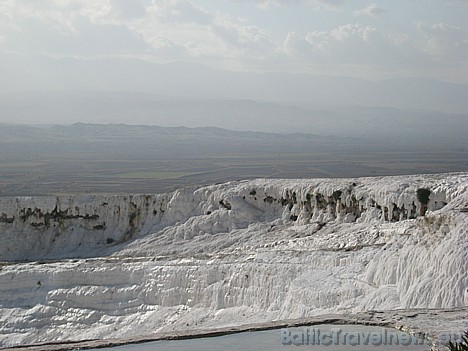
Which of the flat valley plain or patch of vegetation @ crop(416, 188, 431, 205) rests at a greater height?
patch of vegetation @ crop(416, 188, 431, 205)

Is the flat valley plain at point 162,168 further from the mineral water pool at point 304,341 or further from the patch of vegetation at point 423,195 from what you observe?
the mineral water pool at point 304,341

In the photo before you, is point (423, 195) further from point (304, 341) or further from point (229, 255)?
point (304, 341)

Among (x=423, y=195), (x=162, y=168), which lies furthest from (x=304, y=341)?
(x=162, y=168)

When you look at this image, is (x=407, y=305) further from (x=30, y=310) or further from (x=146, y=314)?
(x=30, y=310)

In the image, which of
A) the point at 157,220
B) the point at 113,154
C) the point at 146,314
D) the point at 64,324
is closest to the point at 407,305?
the point at 146,314

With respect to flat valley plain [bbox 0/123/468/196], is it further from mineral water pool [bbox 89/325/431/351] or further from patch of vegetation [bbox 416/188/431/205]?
mineral water pool [bbox 89/325/431/351]

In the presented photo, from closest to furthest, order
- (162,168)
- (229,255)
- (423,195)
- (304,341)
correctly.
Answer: (304,341)
(229,255)
(423,195)
(162,168)

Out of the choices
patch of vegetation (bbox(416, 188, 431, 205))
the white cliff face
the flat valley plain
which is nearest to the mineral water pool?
the white cliff face
